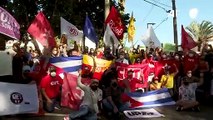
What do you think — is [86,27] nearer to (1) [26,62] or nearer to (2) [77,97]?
(1) [26,62]

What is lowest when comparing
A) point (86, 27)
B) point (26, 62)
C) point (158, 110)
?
point (158, 110)

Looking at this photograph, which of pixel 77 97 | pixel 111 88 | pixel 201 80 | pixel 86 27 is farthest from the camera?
pixel 86 27

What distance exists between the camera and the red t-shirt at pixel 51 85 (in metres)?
14.3

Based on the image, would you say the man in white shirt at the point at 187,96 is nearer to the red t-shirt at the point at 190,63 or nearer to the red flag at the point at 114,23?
the red t-shirt at the point at 190,63

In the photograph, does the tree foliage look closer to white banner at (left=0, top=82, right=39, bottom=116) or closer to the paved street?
the paved street

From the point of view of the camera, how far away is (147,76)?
59.2ft

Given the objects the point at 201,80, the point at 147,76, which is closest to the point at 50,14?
the point at 147,76

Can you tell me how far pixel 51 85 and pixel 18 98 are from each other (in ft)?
6.13

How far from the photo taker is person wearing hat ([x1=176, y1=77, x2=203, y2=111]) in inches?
609

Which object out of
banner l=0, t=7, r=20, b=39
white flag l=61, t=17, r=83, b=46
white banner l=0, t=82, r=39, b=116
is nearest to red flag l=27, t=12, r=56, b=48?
white flag l=61, t=17, r=83, b=46

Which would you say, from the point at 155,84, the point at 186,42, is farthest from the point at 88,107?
the point at 186,42

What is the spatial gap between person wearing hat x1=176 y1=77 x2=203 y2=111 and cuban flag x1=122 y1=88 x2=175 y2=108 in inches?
12.6

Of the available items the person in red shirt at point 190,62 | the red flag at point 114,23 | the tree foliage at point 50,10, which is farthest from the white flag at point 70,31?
the tree foliage at point 50,10

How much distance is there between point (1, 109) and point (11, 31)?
190 cm
